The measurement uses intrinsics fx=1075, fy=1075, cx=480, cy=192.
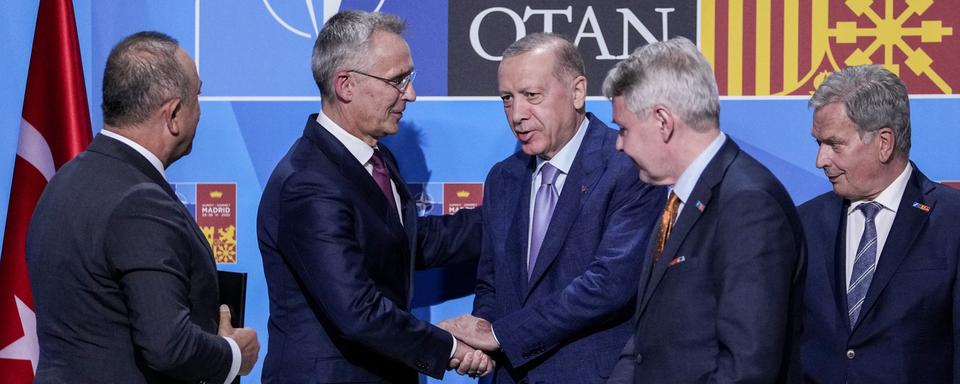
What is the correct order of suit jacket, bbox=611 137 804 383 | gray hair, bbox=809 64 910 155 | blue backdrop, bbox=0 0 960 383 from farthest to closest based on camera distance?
blue backdrop, bbox=0 0 960 383 < gray hair, bbox=809 64 910 155 < suit jacket, bbox=611 137 804 383

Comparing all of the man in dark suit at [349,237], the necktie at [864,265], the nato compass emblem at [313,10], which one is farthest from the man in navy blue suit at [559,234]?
the nato compass emblem at [313,10]

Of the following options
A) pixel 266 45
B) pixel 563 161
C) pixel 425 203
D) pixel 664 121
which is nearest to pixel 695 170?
pixel 664 121

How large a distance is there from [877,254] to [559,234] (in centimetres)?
90

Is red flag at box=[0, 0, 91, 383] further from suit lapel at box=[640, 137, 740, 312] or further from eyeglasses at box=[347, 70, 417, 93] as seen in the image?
suit lapel at box=[640, 137, 740, 312]

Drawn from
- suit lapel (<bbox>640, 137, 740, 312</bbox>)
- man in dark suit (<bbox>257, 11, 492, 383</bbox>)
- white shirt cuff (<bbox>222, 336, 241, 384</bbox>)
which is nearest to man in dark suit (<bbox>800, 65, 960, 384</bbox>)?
suit lapel (<bbox>640, 137, 740, 312</bbox>)

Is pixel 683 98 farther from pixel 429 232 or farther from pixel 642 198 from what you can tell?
pixel 429 232

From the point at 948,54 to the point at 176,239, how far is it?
2.78 m

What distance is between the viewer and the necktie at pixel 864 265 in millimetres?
2961

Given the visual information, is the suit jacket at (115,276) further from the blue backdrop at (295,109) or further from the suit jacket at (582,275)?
the blue backdrop at (295,109)

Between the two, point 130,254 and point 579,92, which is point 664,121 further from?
point 130,254

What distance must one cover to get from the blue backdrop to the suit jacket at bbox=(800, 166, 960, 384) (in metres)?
0.89

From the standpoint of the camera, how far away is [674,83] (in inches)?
90.4

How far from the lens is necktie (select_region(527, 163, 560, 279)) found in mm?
3354

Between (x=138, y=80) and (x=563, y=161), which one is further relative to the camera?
(x=563, y=161)
